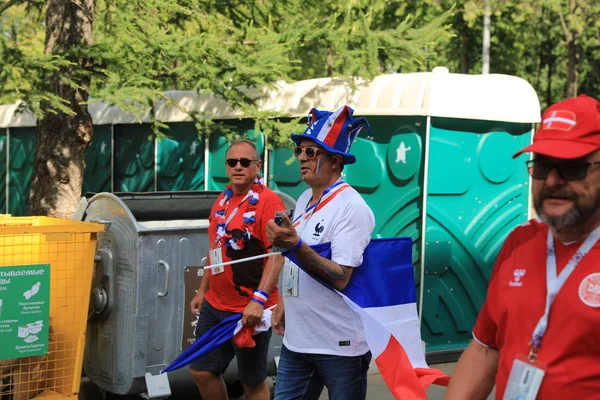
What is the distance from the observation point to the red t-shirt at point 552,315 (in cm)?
218

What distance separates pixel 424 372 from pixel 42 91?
4.98 m

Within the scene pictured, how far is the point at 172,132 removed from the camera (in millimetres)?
11414

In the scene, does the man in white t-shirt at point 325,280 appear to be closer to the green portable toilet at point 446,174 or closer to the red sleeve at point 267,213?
the red sleeve at point 267,213

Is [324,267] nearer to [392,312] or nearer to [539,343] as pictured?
[392,312]

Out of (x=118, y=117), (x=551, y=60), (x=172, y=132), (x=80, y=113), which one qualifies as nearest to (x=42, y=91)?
(x=80, y=113)

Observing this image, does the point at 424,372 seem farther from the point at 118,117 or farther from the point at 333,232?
the point at 118,117

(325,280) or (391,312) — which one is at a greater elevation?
(325,280)

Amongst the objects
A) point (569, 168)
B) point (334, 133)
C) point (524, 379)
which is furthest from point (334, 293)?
point (569, 168)

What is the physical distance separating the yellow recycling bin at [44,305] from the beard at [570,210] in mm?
3933

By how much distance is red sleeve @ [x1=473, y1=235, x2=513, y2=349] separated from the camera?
7.97 ft

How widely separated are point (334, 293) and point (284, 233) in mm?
430

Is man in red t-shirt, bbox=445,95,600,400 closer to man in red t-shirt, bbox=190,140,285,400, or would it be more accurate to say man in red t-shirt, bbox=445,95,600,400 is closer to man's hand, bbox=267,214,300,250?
man's hand, bbox=267,214,300,250

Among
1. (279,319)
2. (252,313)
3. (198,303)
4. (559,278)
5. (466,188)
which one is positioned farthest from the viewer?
(466,188)

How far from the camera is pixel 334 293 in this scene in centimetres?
396
